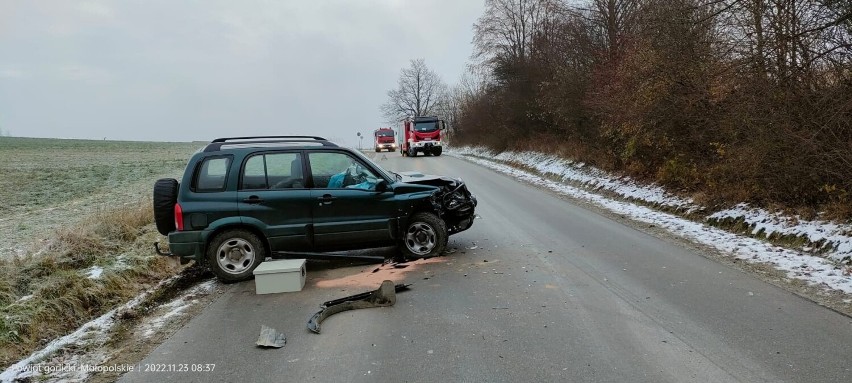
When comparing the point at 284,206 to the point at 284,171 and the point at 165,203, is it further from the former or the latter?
the point at 165,203

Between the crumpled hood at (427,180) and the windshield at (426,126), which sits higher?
the windshield at (426,126)

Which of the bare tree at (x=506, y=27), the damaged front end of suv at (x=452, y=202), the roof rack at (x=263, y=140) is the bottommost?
the damaged front end of suv at (x=452, y=202)

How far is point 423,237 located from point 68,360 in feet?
14.5

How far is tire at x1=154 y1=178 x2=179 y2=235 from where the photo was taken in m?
6.66

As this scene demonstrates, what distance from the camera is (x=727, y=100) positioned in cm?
1012

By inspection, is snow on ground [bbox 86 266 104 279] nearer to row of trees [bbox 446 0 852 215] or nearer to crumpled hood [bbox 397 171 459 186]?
crumpled hood [bbox 397 171 459 186]

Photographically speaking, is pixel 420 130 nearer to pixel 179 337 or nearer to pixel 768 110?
pixel 768 110

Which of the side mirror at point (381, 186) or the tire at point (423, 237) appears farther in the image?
the tire at point (423, 237)

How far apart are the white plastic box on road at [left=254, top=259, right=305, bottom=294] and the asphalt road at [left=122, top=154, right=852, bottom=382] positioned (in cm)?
13

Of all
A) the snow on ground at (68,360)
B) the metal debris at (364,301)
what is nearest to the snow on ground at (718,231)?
the metal debris at (364,301)

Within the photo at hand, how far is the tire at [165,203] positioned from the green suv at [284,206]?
0.04 feet

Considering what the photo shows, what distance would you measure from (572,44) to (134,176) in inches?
890

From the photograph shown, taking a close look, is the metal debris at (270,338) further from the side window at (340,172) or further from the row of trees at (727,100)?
the row of trees at (727,100)

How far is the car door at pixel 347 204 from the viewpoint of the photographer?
22.8ft
